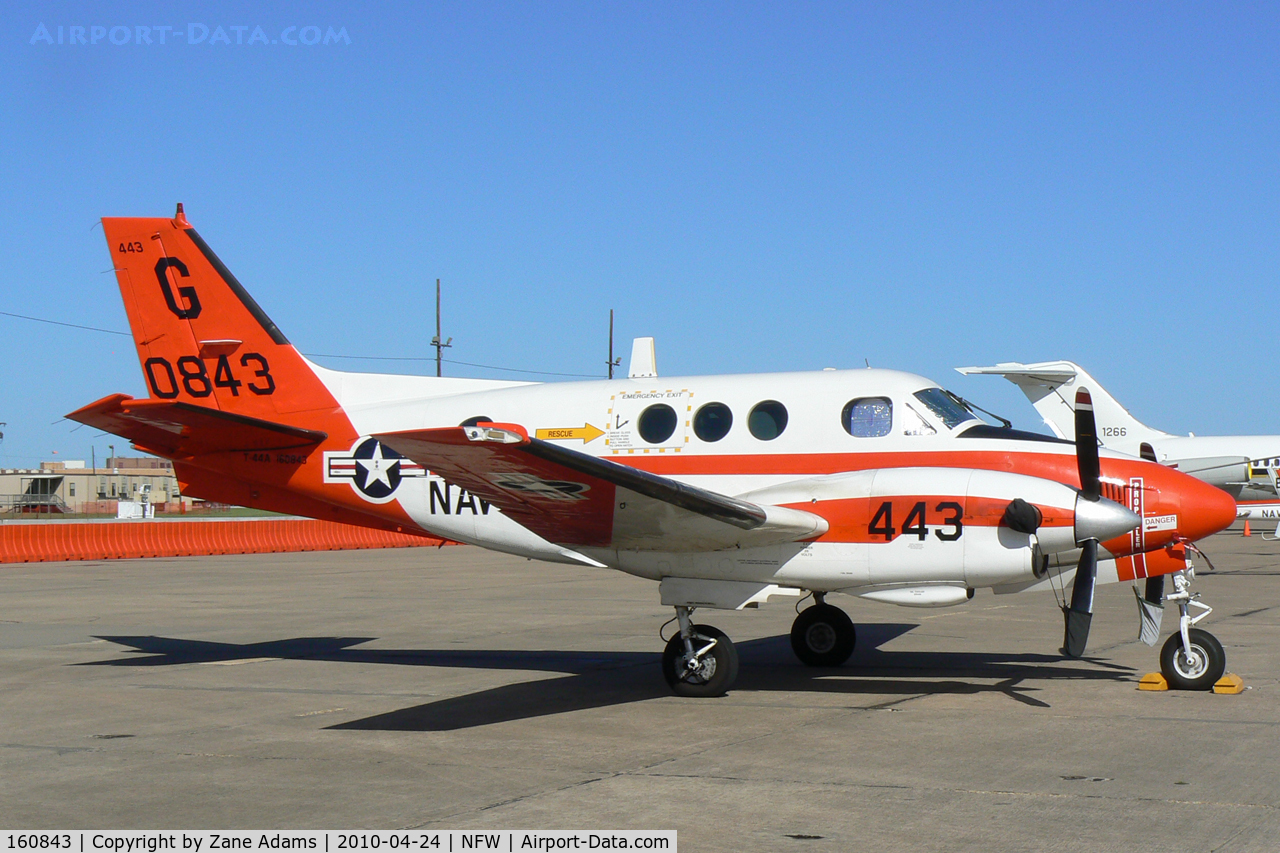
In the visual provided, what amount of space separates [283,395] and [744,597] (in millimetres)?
6027

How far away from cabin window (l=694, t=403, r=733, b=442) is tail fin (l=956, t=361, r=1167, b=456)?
27.8m

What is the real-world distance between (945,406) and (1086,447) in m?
1.48

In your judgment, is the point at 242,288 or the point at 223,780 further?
the point at 242,288

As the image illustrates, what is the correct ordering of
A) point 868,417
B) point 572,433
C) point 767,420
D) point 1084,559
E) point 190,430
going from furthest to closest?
point 190,430, point 572,433, point 767,420, point 868,417, point 1084,559

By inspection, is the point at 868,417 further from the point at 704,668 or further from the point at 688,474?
the point at 704,668

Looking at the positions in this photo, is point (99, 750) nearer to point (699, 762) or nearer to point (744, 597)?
point (699, 762)

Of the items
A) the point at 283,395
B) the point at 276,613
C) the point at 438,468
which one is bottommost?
the point at 276,613

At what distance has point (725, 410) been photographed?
1143 centimetres

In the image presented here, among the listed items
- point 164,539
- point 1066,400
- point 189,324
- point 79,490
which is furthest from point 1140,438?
point 79,490

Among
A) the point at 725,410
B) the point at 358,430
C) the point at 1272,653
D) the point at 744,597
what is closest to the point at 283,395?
the point at 358,430

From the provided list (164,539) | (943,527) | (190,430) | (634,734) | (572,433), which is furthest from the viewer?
(164,539)

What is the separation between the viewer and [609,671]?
12.2 meters

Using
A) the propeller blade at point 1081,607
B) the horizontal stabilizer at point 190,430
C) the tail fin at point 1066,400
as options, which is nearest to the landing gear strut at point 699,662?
the propeller blade at point 1081,607

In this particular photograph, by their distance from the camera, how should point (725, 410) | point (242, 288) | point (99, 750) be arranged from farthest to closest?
point (242, 288), point (725, 410), point (99, 750)
